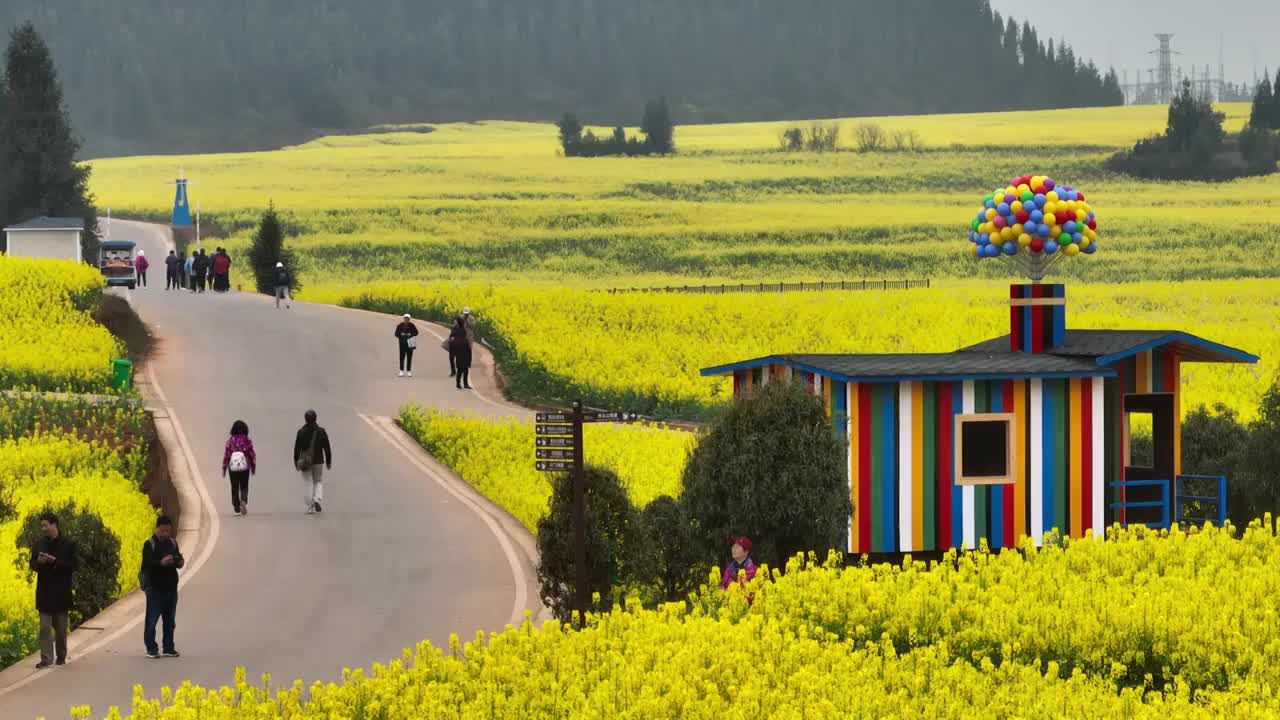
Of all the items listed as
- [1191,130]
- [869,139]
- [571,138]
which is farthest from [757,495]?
[869,139]

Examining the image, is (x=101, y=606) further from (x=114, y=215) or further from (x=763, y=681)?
(x=114, y=215)

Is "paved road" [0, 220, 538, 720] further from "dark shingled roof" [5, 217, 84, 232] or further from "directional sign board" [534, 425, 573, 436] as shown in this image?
"dark shingled roof" [5, 217, 84, 232]

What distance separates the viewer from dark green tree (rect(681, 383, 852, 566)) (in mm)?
22625

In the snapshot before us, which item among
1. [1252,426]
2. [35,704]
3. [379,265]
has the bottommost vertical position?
[35,704]

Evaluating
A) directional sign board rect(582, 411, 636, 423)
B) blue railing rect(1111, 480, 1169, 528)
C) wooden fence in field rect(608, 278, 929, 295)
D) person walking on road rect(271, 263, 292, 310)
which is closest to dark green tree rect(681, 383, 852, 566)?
directional sign board rect(582, 411, 636, 423)

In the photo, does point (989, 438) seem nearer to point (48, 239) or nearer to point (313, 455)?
point (313, 455)

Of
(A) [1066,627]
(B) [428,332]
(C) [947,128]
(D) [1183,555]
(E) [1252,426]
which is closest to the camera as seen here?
(A) [1066,627]

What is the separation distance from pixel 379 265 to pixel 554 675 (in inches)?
3220

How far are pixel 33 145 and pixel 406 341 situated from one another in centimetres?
3551

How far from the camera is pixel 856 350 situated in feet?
176

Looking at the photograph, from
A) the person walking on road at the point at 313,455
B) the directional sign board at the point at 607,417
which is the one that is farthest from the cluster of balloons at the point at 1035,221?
the directional sign board at the point at 607,417

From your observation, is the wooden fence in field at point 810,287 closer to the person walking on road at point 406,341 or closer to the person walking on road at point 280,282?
the person walking on road at point 280,282

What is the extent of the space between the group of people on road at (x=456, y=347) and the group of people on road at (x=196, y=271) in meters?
16.9

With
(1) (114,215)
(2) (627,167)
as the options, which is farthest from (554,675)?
(2) (627,167)
